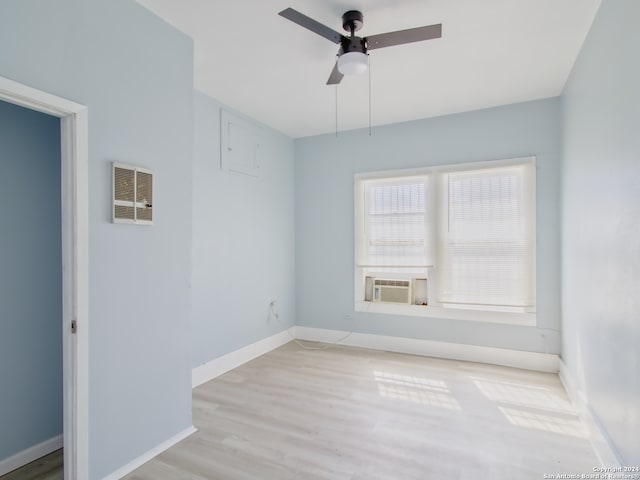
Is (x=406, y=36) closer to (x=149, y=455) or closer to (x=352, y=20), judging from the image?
(x=352, y=20)

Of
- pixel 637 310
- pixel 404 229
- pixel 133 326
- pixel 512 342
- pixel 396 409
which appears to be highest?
pixel 404 229

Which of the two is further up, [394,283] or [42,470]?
[394,283]

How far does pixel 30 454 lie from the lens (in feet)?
7.68

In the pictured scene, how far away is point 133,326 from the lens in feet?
7.49

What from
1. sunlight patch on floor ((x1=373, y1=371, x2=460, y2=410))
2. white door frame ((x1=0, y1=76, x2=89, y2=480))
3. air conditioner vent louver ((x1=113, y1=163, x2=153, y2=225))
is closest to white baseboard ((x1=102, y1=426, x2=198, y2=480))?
white door frame ((x1=0, y1=76, x2=89, y2=480))

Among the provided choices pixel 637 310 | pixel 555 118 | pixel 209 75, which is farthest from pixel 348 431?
pixel 555 118

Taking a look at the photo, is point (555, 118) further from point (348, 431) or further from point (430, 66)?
point (348, 431)

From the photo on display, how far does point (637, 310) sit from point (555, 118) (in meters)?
2.94

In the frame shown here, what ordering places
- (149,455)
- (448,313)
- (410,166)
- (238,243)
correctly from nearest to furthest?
(149,455) → (238,243) → (448,313) → (410,166)

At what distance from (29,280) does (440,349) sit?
4.18m

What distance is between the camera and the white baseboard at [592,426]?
209cm

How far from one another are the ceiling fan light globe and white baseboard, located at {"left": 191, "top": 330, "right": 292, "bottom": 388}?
3024 millimetres

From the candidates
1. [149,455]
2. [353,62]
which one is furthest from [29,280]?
[353,62]

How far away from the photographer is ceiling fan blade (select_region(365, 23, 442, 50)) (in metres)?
2.21
